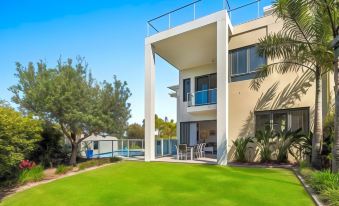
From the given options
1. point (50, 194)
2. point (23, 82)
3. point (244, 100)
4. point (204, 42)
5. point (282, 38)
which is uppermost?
point (204, 42)

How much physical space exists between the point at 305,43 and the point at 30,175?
1364 centimetres

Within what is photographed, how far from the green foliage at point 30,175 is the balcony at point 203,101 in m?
10.1

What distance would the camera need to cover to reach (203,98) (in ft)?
59.3

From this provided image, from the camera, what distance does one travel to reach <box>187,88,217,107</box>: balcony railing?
1731 cm

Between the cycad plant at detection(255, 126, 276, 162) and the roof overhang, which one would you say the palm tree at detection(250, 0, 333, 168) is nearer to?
the cycad plant at detection(255, 126, 276, 162)

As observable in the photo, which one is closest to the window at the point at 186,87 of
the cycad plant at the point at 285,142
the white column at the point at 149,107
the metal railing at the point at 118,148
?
the metal railing at the point at 118,148

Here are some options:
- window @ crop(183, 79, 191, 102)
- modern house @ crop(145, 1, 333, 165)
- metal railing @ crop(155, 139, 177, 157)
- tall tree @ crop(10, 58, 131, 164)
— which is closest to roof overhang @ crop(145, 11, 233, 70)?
modern house @ crop(145, 1, 333, 165)

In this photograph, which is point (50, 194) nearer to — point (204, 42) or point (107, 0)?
point (107, 0)

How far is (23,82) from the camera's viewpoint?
15.1 m

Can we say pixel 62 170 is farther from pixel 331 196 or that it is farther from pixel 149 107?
pixel 331 196

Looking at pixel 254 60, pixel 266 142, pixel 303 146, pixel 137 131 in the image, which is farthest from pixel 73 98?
pixel 137 131

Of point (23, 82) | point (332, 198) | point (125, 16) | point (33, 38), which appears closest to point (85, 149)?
point (23, 82)

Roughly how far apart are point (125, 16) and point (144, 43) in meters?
2.80

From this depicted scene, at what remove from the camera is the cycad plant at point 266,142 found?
42.7 ft
